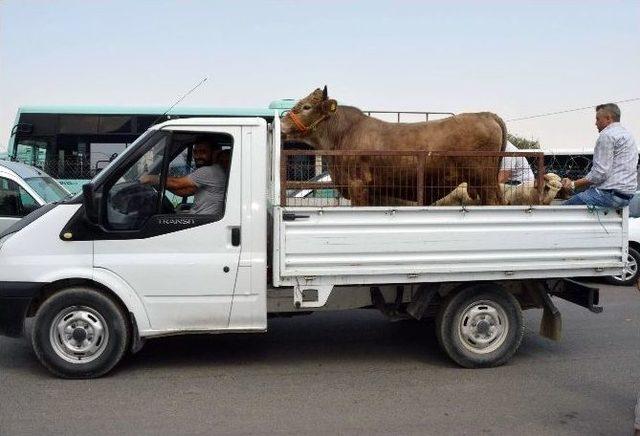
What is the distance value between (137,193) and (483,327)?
3.22m

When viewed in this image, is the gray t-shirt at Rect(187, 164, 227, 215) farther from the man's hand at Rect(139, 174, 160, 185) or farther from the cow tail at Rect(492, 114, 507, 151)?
the cow tail at Rect(492, 114, 507, 151)

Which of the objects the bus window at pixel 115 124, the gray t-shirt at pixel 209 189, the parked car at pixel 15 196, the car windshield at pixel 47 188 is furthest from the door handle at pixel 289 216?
the bus window at pixel 115 124

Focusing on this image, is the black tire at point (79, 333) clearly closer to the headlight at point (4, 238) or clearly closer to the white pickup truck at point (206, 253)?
the white pickup truck at point (206, 253)

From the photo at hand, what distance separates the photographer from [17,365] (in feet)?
20.4

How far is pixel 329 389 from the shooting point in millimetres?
5699

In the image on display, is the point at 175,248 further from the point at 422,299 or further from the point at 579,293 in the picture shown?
the point at 579,293

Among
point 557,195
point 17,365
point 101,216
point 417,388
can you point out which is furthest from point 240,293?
point 557,195

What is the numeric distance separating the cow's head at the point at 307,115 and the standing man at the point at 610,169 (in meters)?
2.43

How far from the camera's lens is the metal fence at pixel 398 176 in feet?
19.5

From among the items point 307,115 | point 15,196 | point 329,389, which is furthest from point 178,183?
point 15,196

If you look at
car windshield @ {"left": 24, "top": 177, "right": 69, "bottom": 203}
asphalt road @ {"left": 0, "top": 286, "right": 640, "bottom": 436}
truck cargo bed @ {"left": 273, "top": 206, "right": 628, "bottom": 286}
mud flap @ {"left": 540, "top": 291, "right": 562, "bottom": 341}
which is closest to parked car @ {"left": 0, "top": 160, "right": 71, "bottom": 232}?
car windshield @ {"left": 24, "top": 177, "right": 69, "bottom": 203}

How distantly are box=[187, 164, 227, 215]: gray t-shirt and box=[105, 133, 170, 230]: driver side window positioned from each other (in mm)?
310

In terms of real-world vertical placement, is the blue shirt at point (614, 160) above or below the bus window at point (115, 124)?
below

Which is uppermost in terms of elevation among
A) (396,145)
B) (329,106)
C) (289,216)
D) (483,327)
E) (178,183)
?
(329,106)
